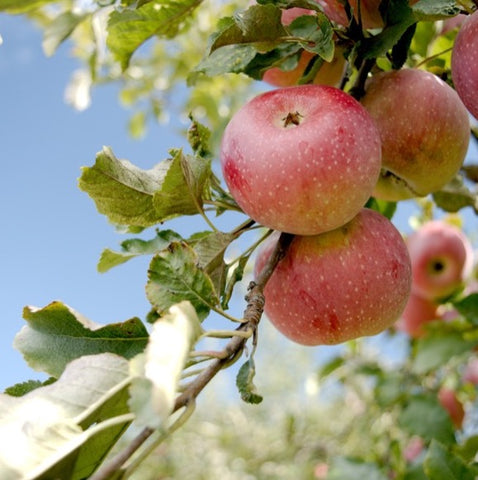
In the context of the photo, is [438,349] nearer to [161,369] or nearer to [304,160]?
[304,160]

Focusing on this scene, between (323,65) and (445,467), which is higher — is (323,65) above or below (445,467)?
above

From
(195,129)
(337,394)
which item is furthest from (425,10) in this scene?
(337,394)

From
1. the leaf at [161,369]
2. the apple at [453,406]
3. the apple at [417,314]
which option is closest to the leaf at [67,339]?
the leaf at [161,369]

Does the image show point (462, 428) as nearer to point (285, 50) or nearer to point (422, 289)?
point (422, 289)

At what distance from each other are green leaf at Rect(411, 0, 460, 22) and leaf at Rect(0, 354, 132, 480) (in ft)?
1.52

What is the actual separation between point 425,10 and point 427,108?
172 millimetres

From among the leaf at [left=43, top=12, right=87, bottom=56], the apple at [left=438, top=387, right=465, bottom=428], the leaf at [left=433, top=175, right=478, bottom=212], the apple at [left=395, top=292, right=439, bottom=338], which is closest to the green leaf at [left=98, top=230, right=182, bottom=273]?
the leaf at [left=43, top=12, right=87, bottom=56]

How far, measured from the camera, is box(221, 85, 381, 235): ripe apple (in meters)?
0.69

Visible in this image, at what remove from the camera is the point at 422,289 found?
1.64m

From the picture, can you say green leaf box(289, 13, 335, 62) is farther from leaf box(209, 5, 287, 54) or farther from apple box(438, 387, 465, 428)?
apple box(438, 387, 465, 428)

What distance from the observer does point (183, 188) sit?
728 mm

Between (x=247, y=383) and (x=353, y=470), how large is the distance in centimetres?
101

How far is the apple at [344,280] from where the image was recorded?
2.56ft

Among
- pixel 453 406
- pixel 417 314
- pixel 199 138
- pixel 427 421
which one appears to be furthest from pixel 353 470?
pixel 199 138
